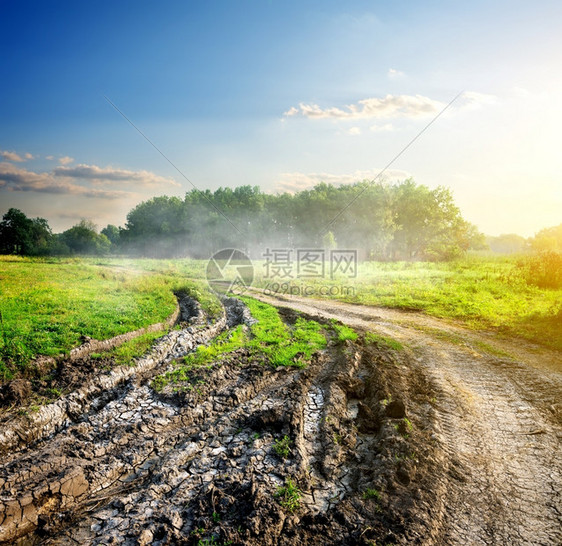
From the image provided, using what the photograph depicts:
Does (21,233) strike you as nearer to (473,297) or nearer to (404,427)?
(404,427)

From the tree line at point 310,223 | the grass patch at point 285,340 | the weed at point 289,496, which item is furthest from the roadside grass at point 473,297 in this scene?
the tree line at point 310,223

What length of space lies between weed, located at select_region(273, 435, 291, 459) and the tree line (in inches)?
1830

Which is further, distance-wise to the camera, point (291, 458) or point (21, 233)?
point (21, 233)

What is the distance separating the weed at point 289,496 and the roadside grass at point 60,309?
6.90m

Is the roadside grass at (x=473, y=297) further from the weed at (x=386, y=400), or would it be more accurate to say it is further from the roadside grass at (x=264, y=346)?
the weed at (x=386, y=400)

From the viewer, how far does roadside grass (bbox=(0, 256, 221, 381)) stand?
29.1 ft

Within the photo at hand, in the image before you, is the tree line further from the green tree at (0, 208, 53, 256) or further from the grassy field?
the green tree at (0, 208, 53, 256)

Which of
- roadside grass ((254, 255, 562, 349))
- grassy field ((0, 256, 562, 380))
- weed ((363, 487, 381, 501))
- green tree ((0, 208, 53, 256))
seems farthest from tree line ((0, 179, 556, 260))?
weed ((363, 487, 381, 501))

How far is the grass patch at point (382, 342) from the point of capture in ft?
36.5

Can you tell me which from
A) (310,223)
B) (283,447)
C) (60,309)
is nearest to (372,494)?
(283,447)

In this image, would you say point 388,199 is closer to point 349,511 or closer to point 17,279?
point 17,279

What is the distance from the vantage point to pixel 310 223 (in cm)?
6488

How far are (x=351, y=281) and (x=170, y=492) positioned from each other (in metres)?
23.6

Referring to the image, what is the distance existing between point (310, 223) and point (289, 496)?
61939 mm
